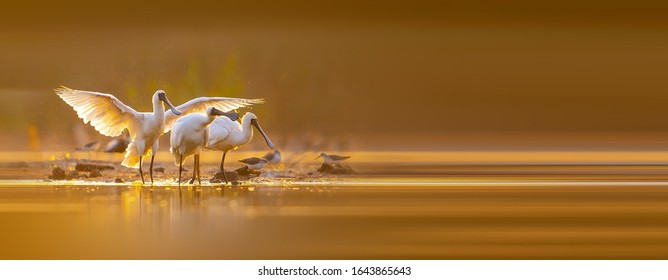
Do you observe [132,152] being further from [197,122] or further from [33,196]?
[33,196]

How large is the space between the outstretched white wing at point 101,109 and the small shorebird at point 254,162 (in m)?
1.22

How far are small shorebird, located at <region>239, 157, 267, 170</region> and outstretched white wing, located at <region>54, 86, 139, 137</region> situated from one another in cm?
122

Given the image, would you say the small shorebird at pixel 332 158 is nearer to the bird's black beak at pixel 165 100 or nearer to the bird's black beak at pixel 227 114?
the bird's black beak at pixel 227 114

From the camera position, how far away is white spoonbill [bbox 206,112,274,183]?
9922 mm

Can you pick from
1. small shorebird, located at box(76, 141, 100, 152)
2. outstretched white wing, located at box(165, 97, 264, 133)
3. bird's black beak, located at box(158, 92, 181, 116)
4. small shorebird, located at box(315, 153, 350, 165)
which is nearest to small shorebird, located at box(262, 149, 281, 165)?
small shorebird, located at box(315, 153, 350, 165)

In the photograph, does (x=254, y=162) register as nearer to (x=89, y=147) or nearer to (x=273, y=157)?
(x=273, y=157)

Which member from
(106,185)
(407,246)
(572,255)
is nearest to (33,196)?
(106,185)

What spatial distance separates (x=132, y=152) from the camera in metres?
9.94

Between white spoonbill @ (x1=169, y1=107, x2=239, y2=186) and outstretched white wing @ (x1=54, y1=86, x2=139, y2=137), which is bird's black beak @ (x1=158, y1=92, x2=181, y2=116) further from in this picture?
outstretched white wing @ (x1=54, y1=86, x2=139, y2=137)

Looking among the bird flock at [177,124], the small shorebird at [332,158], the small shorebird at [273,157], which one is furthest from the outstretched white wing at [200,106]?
the small shorebird at [332,158]

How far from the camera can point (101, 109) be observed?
946 centimetres

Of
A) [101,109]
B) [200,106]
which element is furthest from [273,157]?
[101,109]

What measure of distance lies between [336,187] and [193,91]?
244 cm

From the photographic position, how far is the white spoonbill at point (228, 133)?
391 inches
